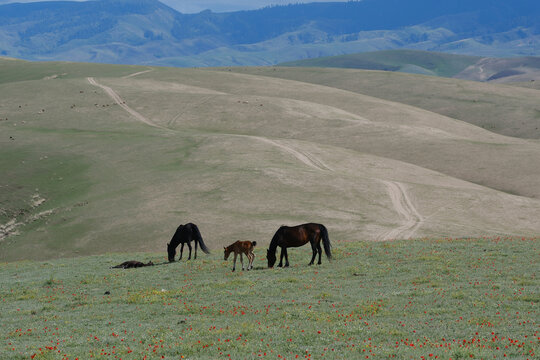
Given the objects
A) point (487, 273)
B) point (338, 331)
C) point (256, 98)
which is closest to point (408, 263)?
point (487, 273)

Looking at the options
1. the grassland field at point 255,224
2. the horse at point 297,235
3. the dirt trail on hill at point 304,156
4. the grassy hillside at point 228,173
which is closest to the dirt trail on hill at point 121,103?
the grassy hillside at point 228,173

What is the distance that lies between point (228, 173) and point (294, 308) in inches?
1976

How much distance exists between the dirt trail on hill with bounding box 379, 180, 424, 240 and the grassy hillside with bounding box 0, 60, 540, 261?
19cm

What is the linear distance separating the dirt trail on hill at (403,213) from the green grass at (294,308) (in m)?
15.0

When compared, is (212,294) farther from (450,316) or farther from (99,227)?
(99,227)

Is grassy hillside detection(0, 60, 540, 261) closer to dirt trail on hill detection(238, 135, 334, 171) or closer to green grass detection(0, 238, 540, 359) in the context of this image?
dirt trail on hill detection(238, 135, 334, 171)

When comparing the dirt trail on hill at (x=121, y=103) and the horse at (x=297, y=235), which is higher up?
the dirt trail on hill at (x=121, y=103)

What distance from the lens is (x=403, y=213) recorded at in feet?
188

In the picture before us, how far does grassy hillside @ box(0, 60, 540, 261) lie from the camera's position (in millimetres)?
53875

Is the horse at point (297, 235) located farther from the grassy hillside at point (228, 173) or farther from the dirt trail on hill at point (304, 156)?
the dirt trail on hill at point (304, 156)

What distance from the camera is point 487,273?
85.4ft

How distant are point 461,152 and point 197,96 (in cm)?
6858

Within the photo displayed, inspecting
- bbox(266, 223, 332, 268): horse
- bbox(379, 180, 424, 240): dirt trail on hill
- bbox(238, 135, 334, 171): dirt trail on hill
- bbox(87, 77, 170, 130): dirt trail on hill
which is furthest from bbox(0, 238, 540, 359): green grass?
bbox(87, 77, 170, 130): dirt trail on hill

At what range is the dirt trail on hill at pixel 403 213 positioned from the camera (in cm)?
4909
